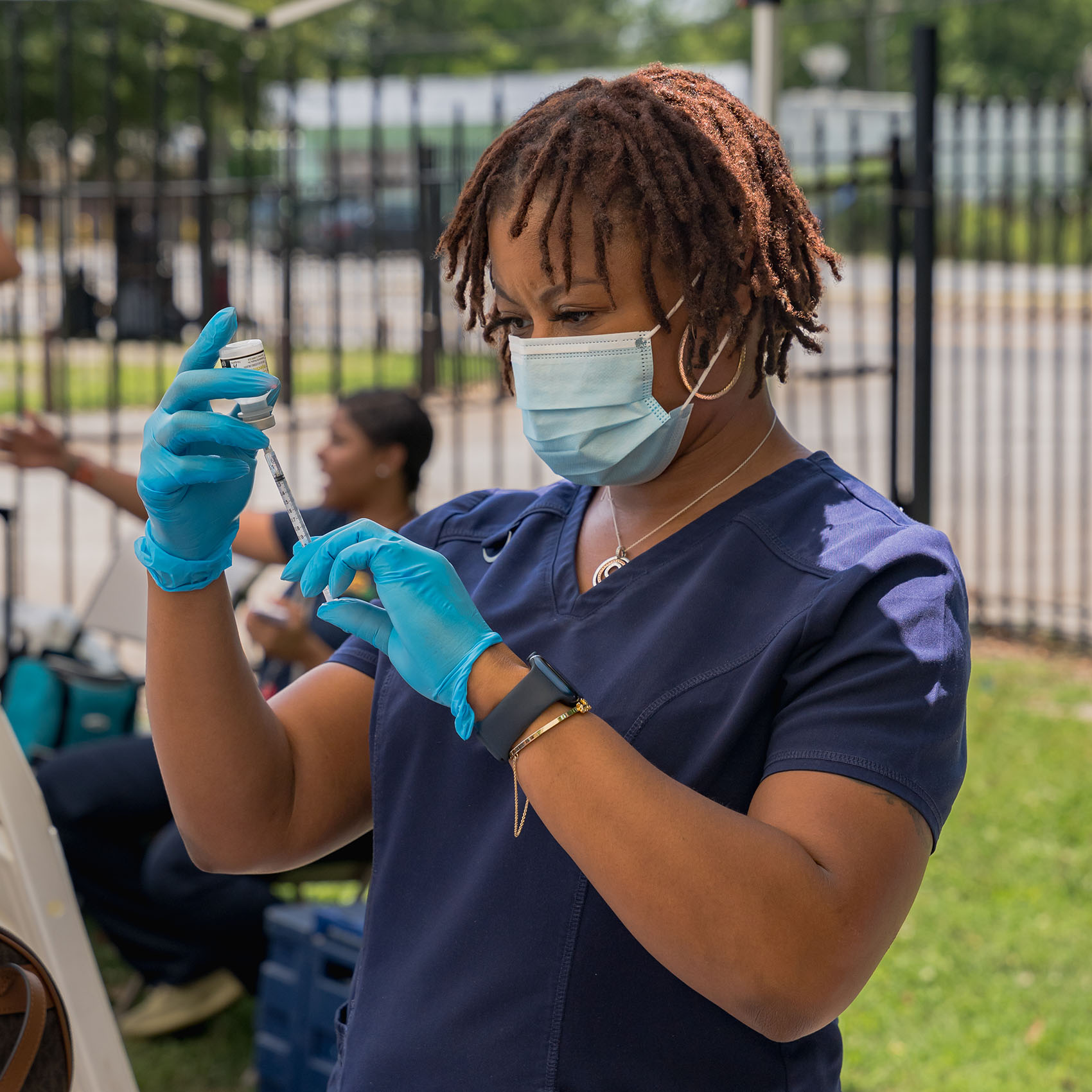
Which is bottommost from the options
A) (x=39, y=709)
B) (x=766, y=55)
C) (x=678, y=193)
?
(x=39, y=709)

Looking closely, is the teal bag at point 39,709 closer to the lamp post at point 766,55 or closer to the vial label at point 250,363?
the lamp post at point 766,55

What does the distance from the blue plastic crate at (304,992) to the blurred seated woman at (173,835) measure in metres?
0.37

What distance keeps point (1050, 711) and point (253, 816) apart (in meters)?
4.61

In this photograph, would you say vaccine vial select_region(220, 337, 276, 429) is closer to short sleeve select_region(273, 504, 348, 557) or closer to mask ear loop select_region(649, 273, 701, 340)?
mask ear loop select_region(649, 273, 701, 340)

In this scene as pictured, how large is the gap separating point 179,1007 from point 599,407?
2543 millimetres

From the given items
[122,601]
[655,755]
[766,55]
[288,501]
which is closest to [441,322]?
[122,601]

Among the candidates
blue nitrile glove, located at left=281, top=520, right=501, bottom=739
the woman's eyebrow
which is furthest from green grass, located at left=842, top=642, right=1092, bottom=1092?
the woman's eyebrow

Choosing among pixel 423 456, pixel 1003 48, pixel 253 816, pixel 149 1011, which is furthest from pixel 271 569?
pixel 1003 48

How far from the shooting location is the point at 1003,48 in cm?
4244

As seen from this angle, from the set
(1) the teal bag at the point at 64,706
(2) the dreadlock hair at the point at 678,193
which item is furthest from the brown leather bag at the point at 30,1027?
(1) the teal bag at the point at 64,706

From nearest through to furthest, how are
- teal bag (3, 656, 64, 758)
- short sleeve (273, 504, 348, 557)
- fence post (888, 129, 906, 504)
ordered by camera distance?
1. short sleeve (273, 504, 348, 557)
2. teal bag (3, 656, 64, 758)
3. fence post (888, 129, 906, 504)

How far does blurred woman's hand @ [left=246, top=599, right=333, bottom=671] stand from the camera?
10.7 feet

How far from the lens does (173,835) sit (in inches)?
132

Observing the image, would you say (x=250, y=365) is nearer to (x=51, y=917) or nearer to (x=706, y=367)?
(x=706, y=367)
